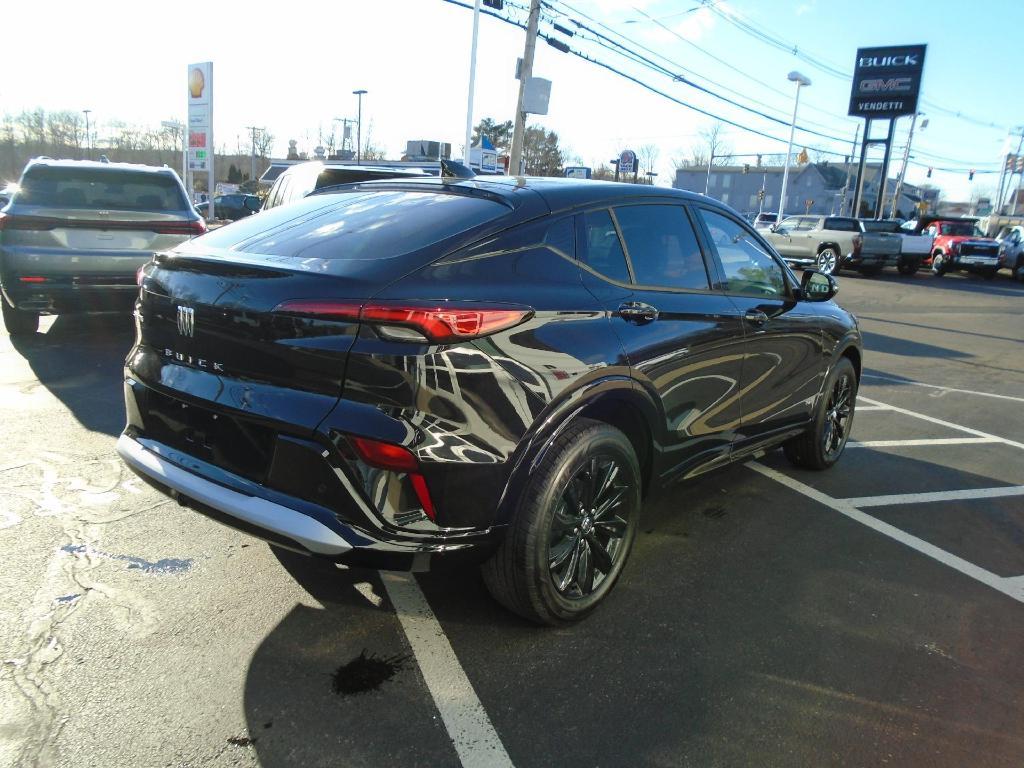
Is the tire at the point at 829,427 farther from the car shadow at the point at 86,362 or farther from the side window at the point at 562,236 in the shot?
the car shadow at the point at 86,362

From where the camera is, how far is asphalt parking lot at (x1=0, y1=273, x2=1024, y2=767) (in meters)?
2.30

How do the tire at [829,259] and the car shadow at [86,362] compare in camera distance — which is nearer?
the car shadow at [86,362]

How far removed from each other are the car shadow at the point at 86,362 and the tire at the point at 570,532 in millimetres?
3472

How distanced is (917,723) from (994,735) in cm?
24

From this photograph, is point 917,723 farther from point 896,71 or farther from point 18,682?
point 896,71

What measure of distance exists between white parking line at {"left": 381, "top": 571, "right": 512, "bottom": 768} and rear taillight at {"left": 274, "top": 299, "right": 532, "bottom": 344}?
1.19 meters

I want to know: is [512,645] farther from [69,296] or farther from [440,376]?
[69,296]

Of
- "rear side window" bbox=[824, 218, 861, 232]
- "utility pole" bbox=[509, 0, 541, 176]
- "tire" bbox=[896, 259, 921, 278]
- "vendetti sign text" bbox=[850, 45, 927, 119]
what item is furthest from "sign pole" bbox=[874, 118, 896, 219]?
"utility pole" bbox=[509, 0, 541, 176]

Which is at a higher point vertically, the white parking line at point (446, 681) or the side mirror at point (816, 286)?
the side mirror at point (816, 286)

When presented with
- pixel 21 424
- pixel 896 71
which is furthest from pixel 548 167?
pixel 21 424

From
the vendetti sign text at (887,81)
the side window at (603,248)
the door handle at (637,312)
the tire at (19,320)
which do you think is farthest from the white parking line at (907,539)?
the vendetti sign text at (887,81)

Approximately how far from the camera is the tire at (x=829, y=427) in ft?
16.0

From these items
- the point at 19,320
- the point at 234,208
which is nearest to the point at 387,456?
the point at 19,320

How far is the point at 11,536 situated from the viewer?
11.3 ft
